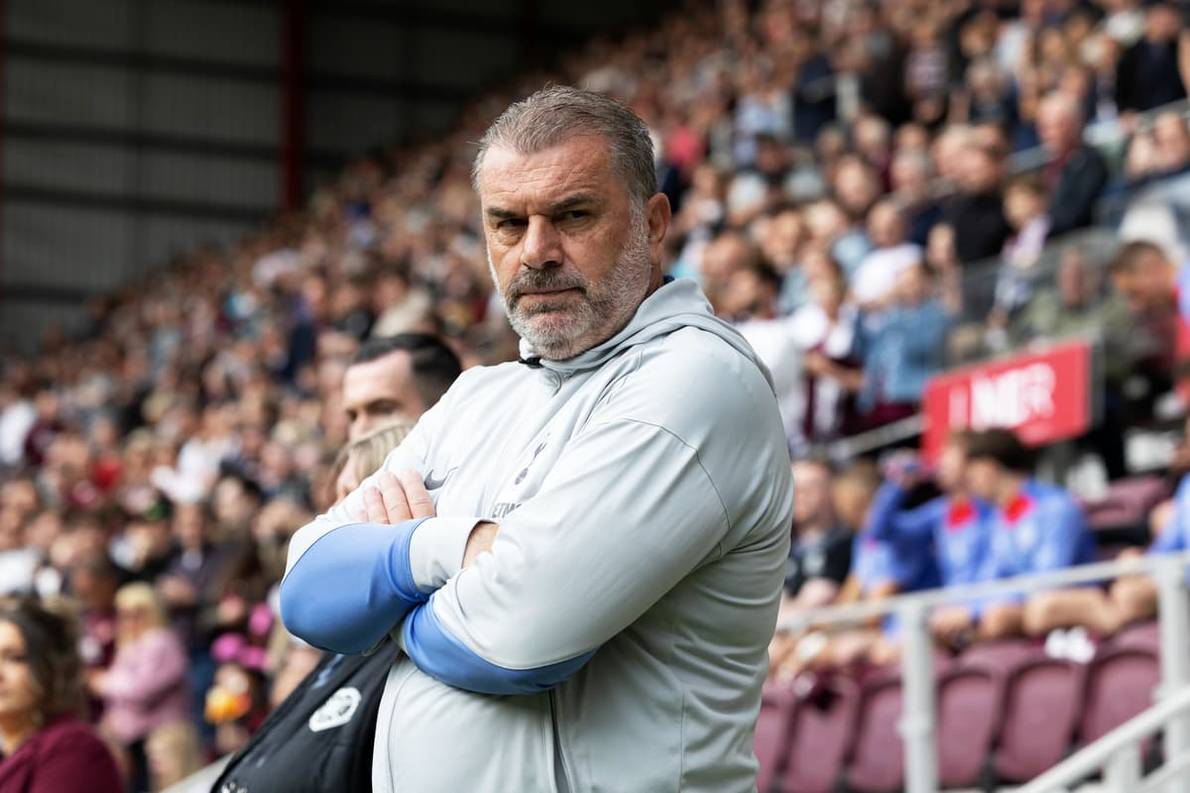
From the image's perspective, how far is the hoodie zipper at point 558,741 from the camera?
2002 millimetres

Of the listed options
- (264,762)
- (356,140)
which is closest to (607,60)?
(356,140)

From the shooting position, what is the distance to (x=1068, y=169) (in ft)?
24.8

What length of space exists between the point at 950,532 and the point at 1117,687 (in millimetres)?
1136

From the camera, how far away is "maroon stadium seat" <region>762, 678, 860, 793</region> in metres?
5.47

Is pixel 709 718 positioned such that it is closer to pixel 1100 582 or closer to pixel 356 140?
pixel 1100 582

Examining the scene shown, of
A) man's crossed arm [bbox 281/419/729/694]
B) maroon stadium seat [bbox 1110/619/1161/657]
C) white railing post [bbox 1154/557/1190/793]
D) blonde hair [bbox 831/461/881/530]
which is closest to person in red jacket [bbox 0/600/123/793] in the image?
man's crossed arm [bbox 281/419/729/694]

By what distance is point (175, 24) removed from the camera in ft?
78.4

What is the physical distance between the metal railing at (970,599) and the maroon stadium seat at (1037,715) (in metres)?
0.20

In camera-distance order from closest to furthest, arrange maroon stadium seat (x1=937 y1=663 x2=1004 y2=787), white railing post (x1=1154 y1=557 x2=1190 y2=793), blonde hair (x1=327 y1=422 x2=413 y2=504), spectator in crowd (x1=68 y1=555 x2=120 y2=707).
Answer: blonde hair (x1=327 y1=422 x2=413 y2=504) → white railing post (x1=1154 y1=557 x2=1190 y2=793) → maroon stadium seat (x1=937 y1=663 x2=1004 y2=787) → spectator in crowd (x1=68 y1=555 x2=120 y2=707)

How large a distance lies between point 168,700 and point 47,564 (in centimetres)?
358

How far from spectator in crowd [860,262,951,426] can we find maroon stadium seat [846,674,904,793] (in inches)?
87.1

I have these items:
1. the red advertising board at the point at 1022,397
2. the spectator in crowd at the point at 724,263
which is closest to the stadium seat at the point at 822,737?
the red advertising board at the point at 1022,397

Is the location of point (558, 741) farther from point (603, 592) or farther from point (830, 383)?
point (830, 383)

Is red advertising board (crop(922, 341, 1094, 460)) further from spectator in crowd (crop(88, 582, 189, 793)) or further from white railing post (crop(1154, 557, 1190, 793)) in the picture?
spectator in crowd (crop(88, 582, 189, 793))
